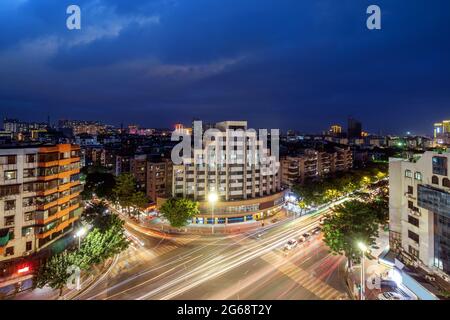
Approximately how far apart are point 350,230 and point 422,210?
3362 mm

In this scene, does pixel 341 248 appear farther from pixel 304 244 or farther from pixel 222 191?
pixel 222 191

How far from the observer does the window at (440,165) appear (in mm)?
10711

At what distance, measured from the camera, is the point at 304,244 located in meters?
16.5

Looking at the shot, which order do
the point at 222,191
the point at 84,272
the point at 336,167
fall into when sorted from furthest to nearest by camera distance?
1. the point at 336,167
2. the point at 222,191
3. the point at 84,272

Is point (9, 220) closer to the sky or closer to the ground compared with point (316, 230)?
closer to the sky

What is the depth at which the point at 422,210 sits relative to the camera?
38.7ft

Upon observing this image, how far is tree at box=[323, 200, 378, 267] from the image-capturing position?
12031 millimetres

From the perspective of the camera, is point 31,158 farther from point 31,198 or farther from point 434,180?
point 434,180

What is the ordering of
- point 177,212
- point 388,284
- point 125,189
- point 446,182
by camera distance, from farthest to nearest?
point 125,189 → point 177,212 → point 388,284 → point 446,182

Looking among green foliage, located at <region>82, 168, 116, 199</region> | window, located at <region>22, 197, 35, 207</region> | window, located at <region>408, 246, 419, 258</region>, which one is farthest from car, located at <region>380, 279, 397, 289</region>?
green foliage, located at <region>82, 168, 116, 199</region>

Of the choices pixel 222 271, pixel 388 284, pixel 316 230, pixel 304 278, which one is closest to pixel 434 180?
pixel 388 284

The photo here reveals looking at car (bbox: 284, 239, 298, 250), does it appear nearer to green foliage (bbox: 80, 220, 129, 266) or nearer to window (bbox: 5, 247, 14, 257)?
green foliage (bbox: 80, 220, 129, 266)
